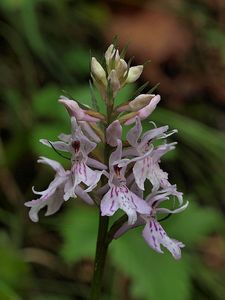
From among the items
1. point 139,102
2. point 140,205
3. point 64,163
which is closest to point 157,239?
point 140,205

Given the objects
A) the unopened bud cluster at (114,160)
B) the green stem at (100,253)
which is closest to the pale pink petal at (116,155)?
the unopened bud cluster at (114,160)

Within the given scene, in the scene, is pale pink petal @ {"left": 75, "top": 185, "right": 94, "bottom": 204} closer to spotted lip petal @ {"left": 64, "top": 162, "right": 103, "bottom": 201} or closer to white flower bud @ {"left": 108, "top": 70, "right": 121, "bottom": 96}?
spotted lip petal @ {"left": 64, "top": 162, "right": 103, "bottom": 201}

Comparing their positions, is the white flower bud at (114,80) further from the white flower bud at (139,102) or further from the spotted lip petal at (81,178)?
the spotted lip petal at (81,178)

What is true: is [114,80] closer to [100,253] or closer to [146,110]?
[146,110]

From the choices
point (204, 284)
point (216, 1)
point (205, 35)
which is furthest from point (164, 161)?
point (216, 1)

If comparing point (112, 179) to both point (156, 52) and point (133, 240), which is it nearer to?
point (133, 240)

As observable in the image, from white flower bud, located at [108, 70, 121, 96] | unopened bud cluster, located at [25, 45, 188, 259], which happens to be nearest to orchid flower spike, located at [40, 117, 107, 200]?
unopened bud cluster, located at [25, 45, 188, 259]
